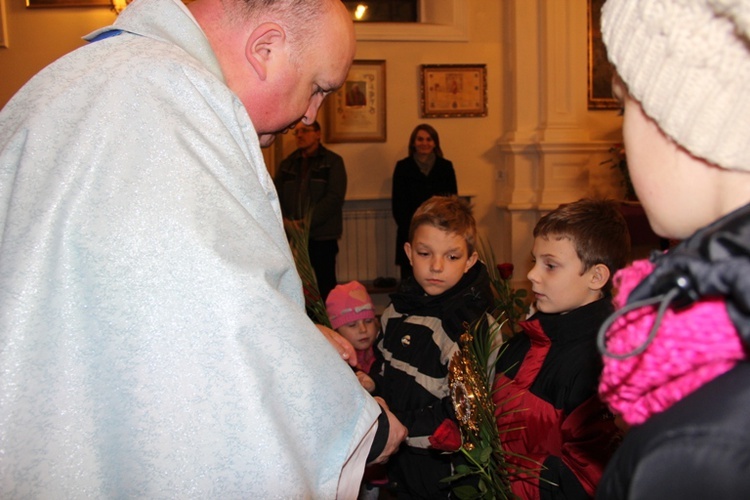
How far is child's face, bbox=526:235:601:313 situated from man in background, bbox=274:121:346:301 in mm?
4542

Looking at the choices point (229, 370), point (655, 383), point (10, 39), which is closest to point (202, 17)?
point (229, 370)

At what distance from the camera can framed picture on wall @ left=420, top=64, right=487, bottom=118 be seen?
841 cm

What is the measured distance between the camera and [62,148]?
128 centimetres

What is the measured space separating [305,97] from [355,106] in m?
6.72

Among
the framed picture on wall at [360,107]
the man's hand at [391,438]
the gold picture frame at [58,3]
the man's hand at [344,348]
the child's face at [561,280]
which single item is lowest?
the man's hand at [391,438]

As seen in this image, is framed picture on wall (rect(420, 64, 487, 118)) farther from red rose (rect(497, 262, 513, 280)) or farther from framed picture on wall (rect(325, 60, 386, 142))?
red rose (rect(497, 262, 513, 280))

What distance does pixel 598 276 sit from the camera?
220 cm

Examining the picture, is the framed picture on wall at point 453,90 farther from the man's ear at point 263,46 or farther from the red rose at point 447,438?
the man's ear at point 263,46

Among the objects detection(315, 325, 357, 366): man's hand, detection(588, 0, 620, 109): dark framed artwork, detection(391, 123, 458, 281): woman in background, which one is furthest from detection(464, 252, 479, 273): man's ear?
detection(588, 0, 620, 109): dark framed artwork

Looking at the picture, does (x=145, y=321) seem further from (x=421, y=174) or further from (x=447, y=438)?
(x=421, y=174)

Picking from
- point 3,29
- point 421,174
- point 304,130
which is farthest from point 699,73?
point 3,29

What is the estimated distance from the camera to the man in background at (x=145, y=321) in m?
1.21

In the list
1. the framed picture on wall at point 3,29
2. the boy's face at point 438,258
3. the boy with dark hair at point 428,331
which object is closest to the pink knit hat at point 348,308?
the boy with dark hair at point 428,331

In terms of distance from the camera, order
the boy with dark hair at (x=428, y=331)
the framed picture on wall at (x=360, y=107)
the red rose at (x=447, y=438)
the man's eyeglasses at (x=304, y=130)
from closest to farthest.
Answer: the red rose at (x=447, y=438), the boy with dark hair at (x=428, y=331), the man's eyeglasses at (x=304, y=130), the framed picture on wall at (x=360, y=107)
